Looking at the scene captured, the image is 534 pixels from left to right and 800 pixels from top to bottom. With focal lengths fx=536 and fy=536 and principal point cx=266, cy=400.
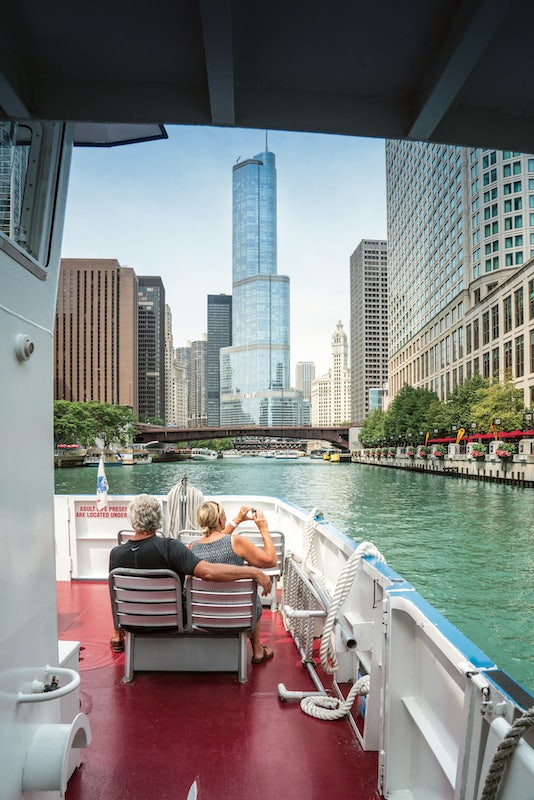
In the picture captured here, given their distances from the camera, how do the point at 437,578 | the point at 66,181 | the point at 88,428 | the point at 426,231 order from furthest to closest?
the point at 426,231 < the point at 88,428 < the point at 437,578 < the point at 66,181

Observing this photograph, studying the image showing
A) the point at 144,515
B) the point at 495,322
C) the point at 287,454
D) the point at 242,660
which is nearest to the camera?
the point at 144,515

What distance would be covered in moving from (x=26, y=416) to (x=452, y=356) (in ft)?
298

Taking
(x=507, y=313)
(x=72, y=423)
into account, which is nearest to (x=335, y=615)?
(x=507, y=313)

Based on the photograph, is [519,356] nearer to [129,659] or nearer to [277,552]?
[277,552]

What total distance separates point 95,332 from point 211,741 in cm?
12167

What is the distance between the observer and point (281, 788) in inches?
109

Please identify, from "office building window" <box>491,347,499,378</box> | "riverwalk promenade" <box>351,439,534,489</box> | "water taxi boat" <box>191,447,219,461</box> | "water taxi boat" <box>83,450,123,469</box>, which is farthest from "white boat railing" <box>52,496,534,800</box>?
"water taxi boat" <box>191,447,219,461</box>

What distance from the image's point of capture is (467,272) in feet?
284

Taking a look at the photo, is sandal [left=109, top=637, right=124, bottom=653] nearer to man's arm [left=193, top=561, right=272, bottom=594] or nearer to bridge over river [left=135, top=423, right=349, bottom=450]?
man's arm [left=193, top=561, right=272, bottom=594]

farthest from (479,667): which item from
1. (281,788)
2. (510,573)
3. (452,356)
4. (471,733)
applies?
(452,356)

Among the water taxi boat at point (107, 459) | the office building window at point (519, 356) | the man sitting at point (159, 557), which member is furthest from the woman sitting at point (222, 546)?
the water taxi boat at point (107, 459)

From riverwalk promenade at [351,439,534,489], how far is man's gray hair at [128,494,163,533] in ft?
128

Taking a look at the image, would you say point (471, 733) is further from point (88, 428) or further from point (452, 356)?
point (452, 356)

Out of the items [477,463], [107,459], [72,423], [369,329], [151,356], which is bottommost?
[107,459]
